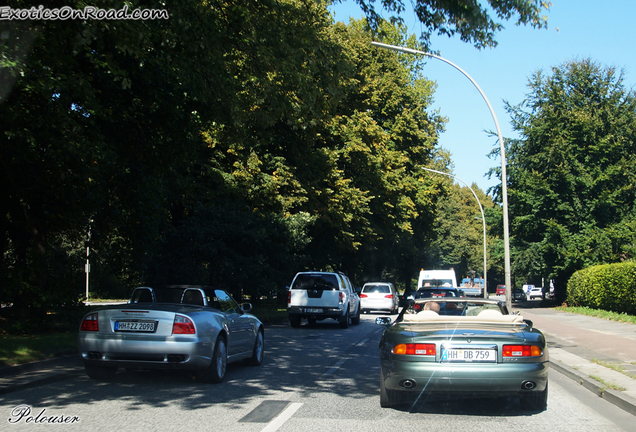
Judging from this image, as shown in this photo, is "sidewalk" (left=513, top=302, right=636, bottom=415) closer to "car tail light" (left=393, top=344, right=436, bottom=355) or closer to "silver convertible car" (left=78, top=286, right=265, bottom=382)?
"car tail light" (left=393, top=344, right=436, bottom=355)

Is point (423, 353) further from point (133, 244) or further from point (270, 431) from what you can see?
point (133, 244)

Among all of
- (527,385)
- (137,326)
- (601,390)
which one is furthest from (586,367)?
(137,326)

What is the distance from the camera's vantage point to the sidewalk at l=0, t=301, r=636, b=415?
8398 mm

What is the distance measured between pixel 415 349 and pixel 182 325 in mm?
3280

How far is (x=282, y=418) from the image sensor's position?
663cm

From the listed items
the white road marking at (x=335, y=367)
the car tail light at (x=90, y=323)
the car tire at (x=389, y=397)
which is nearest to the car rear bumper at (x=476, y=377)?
the car tire at (x=389, y=397)

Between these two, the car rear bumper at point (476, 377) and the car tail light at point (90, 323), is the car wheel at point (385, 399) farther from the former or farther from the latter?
the car tail light at point (90, 323)

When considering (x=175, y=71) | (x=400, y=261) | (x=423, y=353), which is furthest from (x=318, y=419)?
(x=400, y=261)

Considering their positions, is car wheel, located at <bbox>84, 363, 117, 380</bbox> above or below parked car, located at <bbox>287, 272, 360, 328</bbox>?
below

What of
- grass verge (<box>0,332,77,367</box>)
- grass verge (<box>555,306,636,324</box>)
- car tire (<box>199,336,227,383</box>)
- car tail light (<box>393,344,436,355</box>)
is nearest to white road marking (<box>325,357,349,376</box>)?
car tire (<box>199,336,227,383</box>)

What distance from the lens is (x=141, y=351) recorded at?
8406mm

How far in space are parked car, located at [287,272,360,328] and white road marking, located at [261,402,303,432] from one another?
13633 millimetres

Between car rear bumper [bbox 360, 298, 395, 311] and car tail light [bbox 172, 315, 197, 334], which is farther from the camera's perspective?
car rear bumper [bbox 360, 298, 395, 311]

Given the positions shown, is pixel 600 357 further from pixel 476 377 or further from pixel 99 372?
pixel 99 372
